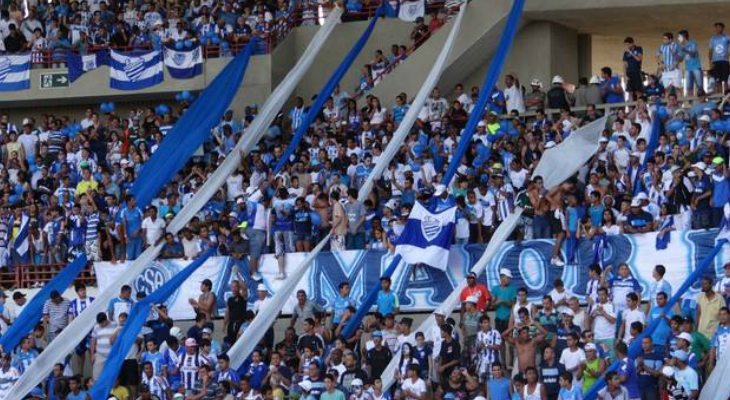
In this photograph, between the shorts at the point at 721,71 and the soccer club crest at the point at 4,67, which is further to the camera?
the soccer club crest at the point at 4,67

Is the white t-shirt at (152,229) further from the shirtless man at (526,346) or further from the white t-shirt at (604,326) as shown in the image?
the white t-shirt at (604,326)

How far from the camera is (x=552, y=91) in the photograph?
29.3 meters

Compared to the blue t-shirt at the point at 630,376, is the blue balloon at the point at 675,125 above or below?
above

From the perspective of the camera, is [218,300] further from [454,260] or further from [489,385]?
[489,385]

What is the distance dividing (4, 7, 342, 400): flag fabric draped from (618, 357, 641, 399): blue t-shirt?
818cm

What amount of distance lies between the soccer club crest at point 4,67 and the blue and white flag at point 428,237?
11788 millimetres

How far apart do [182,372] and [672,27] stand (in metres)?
13.2

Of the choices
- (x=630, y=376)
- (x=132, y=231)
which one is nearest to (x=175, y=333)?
(x=132, y=231)

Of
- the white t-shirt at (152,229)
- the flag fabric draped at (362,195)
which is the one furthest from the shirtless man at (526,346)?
the white t-shirt at (152,229)

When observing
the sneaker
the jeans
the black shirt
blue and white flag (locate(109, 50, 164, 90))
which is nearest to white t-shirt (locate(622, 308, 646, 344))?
the sneaker

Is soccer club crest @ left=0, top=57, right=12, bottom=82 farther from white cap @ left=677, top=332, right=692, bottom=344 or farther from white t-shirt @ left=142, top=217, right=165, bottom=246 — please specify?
white cap @ left=677, top=332, right=692, bottom=344

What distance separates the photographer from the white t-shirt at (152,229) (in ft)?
88.4

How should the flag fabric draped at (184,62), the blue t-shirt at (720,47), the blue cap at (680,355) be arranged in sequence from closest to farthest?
the blue cap at (680,355), the blue t-shirt at (720,47), the flag fabric draped at (184,62)

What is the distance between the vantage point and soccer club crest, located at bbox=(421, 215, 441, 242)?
2478cm
